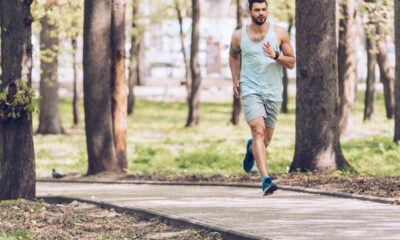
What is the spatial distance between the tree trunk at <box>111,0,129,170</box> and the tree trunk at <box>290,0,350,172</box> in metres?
4.47

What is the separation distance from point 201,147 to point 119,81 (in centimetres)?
1024

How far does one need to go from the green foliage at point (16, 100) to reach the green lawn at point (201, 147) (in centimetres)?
607

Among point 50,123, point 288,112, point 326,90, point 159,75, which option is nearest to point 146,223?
point 326,90

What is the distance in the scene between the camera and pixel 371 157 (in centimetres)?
2294

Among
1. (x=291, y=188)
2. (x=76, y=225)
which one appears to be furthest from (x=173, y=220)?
(x=291, y=188)

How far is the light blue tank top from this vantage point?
37.6 ft

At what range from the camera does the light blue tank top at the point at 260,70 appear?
11461mm

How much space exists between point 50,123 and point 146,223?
967 inches

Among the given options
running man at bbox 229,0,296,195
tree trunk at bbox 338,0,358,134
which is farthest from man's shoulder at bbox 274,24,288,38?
tree trunk at bbox 338,0,358,134

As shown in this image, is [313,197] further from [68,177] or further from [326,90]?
[68,177]

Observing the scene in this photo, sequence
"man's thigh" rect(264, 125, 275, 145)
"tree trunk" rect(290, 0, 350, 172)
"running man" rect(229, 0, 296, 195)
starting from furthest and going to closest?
"tree trunk" rect(290, 0, 350, 172) < "man's thigh" rect(264, 125, 275, 145) < "running man" rect(229, 0, 296, 195)

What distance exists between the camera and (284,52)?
11648mm

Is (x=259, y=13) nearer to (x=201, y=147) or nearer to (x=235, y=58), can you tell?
(x=235, y=58)

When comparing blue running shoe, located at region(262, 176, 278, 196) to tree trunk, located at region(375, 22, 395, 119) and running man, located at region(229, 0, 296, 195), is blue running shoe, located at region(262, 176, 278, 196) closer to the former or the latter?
running man, located at region(229, 0, 296, 195)
